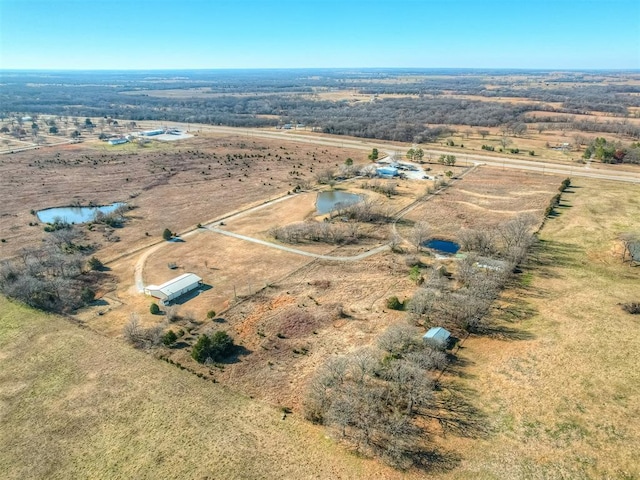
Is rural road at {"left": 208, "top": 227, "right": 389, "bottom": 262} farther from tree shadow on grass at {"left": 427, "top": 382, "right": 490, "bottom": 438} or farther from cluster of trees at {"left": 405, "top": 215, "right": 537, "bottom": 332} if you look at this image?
tree shadow on grass at {"left": 427, "top": 382, "right": 490, "bottom": 438}

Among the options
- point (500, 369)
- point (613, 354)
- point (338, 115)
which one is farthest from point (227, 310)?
point (338, 115)

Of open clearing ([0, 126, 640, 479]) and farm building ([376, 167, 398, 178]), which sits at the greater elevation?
farm building ([376, 167, 398, 178])

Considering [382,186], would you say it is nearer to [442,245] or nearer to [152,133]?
[442,245]

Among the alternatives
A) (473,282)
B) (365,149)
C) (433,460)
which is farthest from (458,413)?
(365,149)

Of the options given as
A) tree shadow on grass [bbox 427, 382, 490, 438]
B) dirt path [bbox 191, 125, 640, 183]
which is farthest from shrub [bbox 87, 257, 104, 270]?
dirt path [bbox 191, 125, 640, 183]

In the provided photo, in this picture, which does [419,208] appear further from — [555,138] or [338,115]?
[338,115]

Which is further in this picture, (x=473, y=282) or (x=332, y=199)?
(x=332, y=199)

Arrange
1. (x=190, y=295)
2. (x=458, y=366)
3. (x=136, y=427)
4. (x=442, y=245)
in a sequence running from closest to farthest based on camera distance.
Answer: (x=136, y=427), (x=458, y=366), (x=190, y=295), (x=442, y=245)
